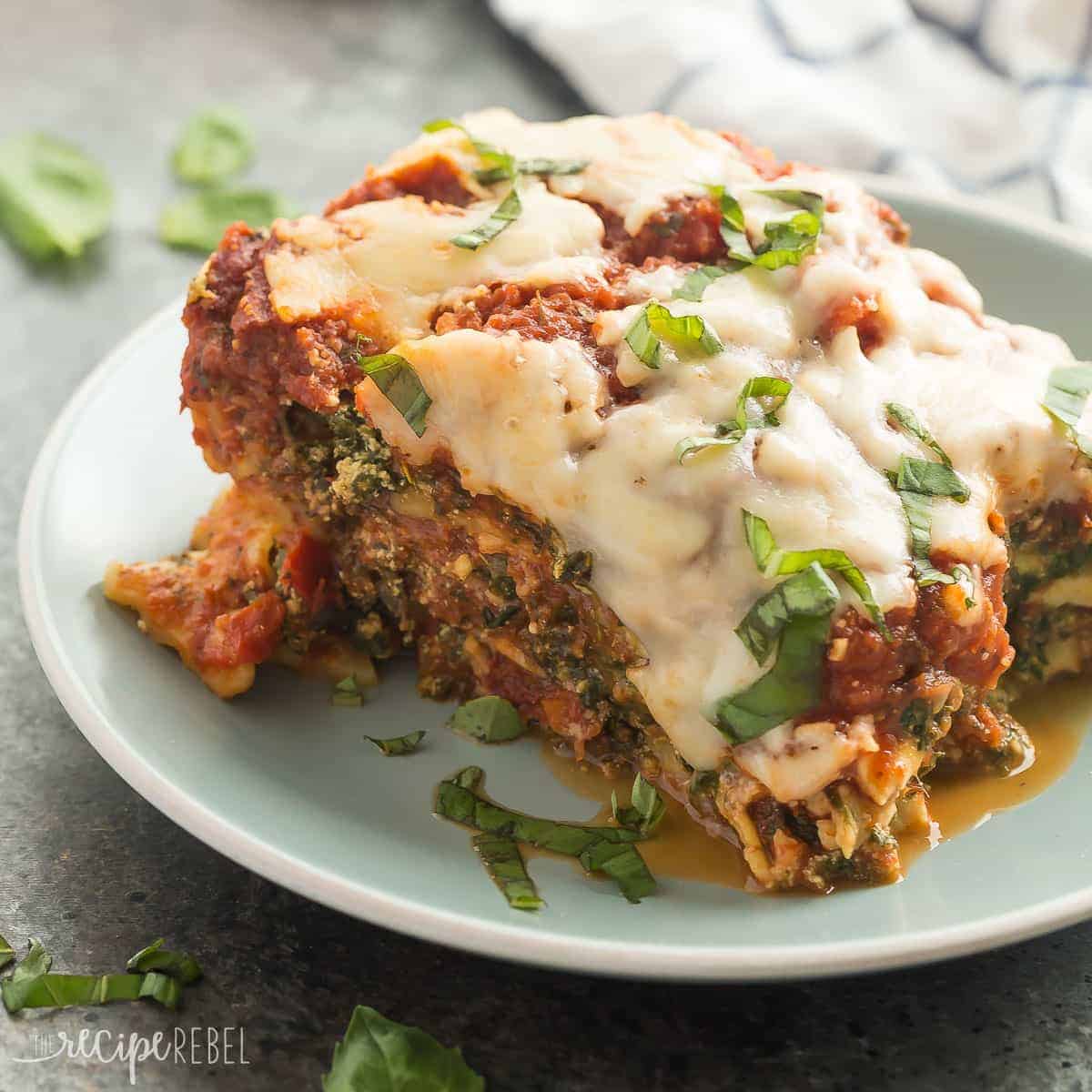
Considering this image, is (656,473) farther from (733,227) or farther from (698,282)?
(733,227)

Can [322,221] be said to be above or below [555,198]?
below

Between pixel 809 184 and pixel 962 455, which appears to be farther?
pixel 809 184

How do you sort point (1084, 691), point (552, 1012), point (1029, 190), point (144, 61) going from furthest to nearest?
1. point (144, 61)
2. point (1029, 190)
3. point (1084, 691)
4. point (552, 1012)

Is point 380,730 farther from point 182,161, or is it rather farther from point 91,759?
point 182,161

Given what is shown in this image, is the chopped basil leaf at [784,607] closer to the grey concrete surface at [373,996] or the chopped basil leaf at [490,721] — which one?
the grey concrete surface at [373,996]

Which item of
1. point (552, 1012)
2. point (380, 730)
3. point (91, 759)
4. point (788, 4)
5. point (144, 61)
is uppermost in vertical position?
point (788, 4)

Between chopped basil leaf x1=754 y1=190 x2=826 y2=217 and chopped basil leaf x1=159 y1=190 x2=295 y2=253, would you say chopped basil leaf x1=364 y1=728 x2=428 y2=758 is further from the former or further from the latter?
chopped basil leaf x1=159 y1=190 x2=295 y2=253

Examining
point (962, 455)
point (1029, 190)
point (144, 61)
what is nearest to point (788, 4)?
point (1029, 190)

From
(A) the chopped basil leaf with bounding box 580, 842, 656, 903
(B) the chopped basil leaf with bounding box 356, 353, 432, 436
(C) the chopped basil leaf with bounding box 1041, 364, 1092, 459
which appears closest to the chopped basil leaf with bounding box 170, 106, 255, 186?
(B) the chopped basil leaf with bounding box 356, 353, 432, 436
